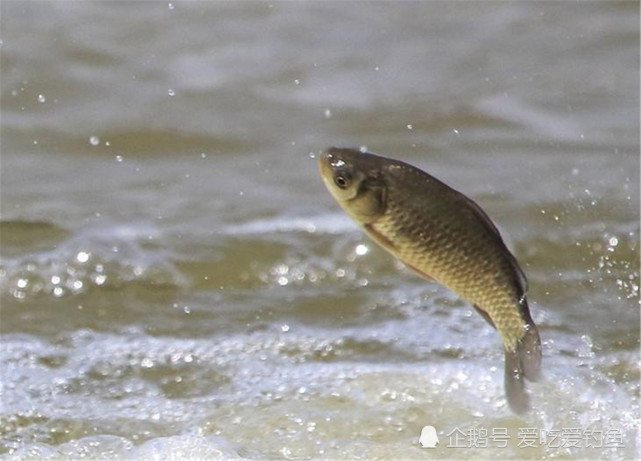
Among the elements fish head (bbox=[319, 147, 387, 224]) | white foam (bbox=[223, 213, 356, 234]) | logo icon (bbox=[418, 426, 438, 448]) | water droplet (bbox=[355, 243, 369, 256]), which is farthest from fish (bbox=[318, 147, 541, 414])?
white foam (bbox=[223, 213, 356, 234])

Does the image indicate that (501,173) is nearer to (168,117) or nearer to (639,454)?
(168,117)

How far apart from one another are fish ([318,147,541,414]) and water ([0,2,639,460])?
1.58ft

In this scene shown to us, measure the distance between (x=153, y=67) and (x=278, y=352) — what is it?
278 cm

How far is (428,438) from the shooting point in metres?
3.02

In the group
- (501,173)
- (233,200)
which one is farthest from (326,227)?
(501,173)

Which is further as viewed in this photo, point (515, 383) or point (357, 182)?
point (515, 383)

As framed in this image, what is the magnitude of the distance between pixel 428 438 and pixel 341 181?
73cm

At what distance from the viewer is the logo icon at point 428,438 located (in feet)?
9.82

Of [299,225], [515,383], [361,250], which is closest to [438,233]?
[515,383]

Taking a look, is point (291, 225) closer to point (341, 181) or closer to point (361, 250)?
point (361, 250)

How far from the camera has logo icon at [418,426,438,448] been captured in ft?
9.82

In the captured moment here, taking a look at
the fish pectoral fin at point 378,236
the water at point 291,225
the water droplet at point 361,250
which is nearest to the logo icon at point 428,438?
the water at point 291,225

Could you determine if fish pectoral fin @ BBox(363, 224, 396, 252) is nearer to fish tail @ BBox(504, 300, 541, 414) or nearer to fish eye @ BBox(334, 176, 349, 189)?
fish eye @ BBox(334, 176, 349, 189)

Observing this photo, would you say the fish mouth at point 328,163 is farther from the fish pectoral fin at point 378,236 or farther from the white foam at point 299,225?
the white foam at point 299,225
